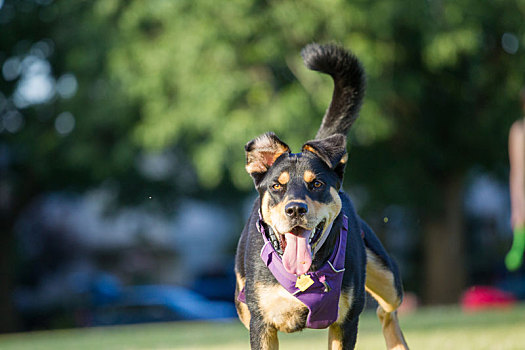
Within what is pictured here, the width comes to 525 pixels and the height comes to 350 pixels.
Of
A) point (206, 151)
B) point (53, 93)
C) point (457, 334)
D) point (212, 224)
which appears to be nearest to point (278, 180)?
point (457, 334)

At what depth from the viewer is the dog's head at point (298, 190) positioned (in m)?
4.28

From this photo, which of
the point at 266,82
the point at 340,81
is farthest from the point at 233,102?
the point at 340,81

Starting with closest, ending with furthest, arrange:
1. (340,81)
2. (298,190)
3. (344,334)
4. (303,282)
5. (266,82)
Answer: (298,190) → (303,282) → (344,334) → (340,81) → (266,82)

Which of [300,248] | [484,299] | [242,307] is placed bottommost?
[242,307]

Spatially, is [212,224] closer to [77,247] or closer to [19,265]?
[77,247]

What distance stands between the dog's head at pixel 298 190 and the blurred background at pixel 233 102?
11.2m

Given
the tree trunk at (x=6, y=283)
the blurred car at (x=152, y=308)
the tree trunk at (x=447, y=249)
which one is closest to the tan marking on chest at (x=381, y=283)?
the tree trunk at (x=447, y=249)

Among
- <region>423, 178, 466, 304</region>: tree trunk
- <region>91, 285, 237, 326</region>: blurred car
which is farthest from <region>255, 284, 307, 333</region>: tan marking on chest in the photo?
<region>91, 285, 237, 326</region>: blurred car

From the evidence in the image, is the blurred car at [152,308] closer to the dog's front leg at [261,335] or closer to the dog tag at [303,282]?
the dog's front leg at [261,335]

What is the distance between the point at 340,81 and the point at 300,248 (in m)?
1.98

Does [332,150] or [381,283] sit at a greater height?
[332,150]

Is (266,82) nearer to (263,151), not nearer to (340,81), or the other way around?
(340,81)

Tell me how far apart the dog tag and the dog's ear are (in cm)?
64

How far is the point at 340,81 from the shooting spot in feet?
19.7
